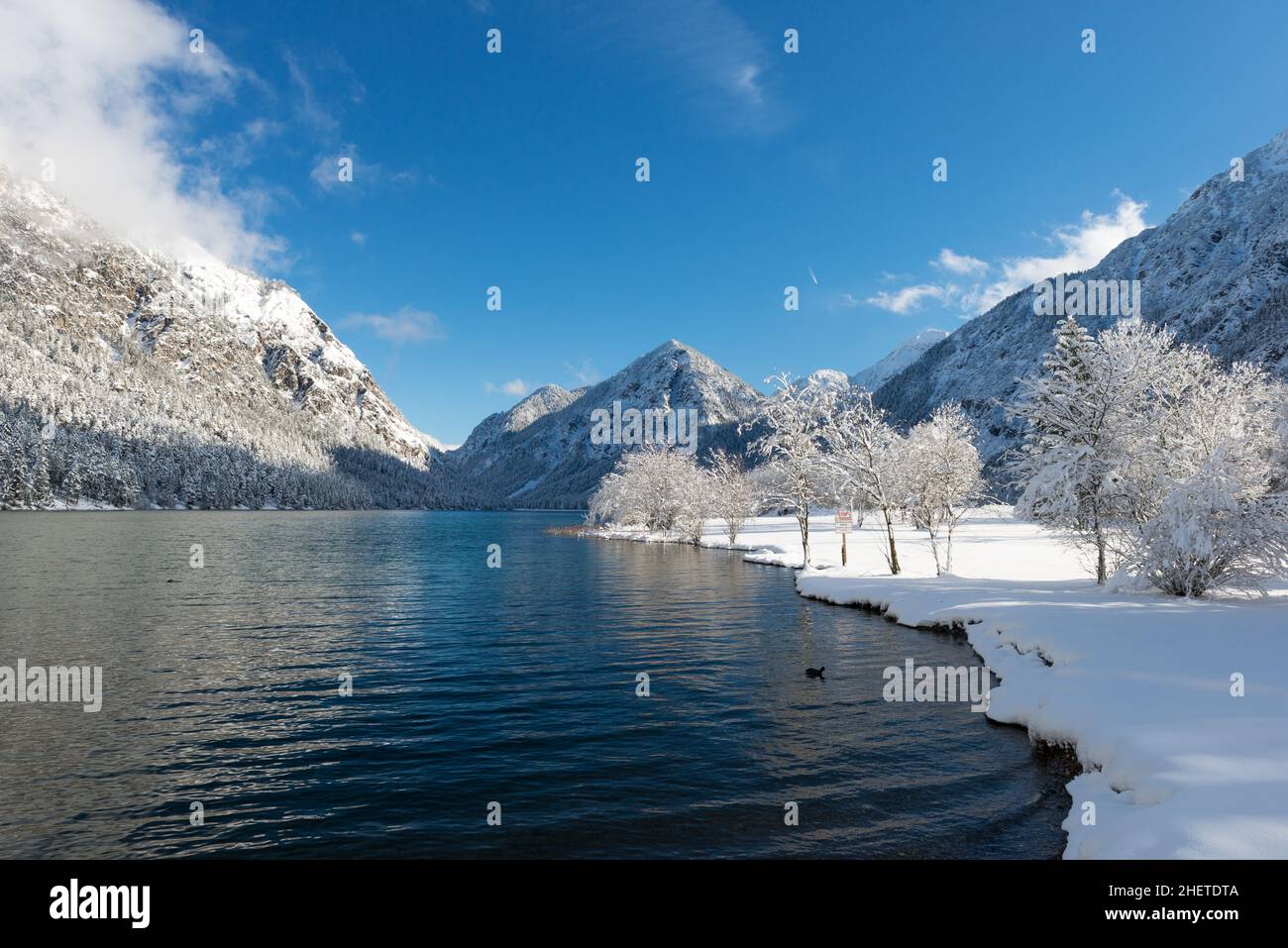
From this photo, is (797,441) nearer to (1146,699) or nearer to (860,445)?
(860,445)

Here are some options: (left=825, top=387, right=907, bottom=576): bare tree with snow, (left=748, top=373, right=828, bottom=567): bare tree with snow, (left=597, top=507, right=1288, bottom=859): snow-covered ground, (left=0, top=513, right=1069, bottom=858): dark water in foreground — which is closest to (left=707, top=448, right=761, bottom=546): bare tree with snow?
(left=748, top=373, right=828, bottom=567): bare tree with snow

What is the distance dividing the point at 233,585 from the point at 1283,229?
291 meters

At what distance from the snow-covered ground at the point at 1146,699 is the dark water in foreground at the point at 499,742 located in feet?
3.84

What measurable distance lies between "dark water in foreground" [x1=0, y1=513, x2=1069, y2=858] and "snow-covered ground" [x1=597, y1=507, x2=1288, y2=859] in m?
1.17

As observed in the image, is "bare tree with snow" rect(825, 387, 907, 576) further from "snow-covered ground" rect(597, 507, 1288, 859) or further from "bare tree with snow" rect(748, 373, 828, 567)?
"snow-covered ground" rect(597, 507, 1288, 859)

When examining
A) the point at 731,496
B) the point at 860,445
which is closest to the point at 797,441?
the point at 860,445

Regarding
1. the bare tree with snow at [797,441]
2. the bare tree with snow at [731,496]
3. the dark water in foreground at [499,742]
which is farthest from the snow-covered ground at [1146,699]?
the bare tree with snow at [731,496]

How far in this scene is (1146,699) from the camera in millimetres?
13680

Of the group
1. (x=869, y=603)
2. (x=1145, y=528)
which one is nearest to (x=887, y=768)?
(x=1145, y=528)

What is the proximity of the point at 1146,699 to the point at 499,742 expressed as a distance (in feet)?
49.6

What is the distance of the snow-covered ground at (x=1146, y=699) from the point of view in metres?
8.62

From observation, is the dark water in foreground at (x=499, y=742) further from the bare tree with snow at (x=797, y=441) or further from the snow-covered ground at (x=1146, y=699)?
the bare tree with snow at (x=797, y=441)

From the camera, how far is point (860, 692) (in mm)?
18891
